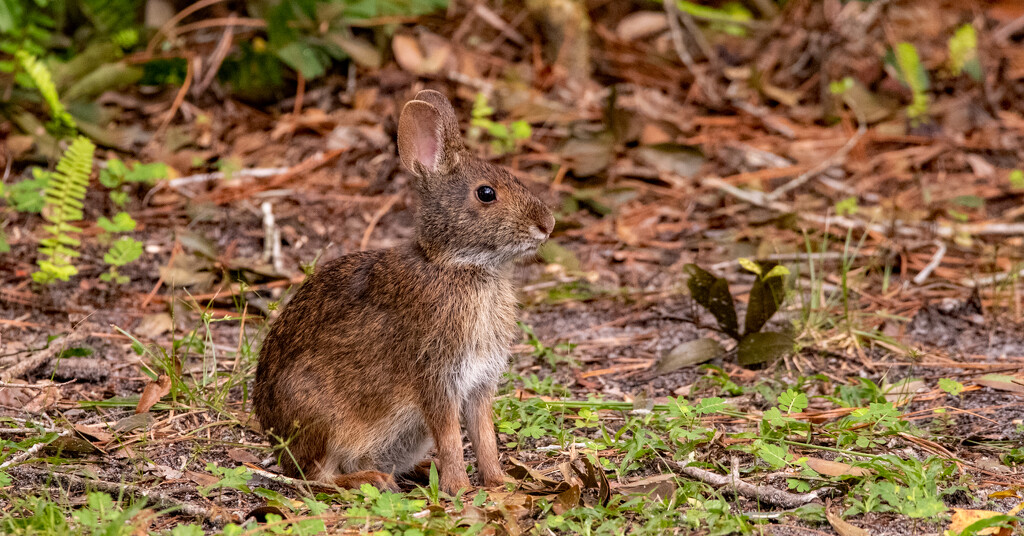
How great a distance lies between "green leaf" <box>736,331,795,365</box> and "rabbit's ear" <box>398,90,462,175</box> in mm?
1949

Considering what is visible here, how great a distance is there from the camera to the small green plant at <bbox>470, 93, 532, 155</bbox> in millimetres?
7757

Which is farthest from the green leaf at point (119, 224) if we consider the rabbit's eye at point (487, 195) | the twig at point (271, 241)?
the rabbit's eye at point (487, 195)

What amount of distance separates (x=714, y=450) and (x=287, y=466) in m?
1.83

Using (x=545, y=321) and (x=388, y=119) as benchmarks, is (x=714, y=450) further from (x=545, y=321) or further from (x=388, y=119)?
(x=388, y=119)

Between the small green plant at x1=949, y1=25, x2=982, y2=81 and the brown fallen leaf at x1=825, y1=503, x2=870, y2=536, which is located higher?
the small green plant at x1=949, y1=25, x2=982, y2=81

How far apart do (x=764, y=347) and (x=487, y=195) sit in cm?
184

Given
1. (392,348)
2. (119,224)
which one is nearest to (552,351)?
(392,348)

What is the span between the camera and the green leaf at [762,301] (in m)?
5.31

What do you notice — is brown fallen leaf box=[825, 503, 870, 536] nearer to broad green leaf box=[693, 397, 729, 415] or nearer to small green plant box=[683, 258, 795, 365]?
broad green leaf box=[693, 397, 729, 415]

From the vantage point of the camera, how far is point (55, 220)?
605cm

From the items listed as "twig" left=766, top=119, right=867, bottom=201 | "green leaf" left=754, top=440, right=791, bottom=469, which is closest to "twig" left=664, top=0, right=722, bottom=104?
"twig" left=766, top=119, right=867, bottom=201

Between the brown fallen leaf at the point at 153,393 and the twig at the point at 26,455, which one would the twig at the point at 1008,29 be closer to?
the brown fallen leaf at the point at 153,393

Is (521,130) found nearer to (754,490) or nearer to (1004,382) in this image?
(1004,382)

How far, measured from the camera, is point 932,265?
656 cm
